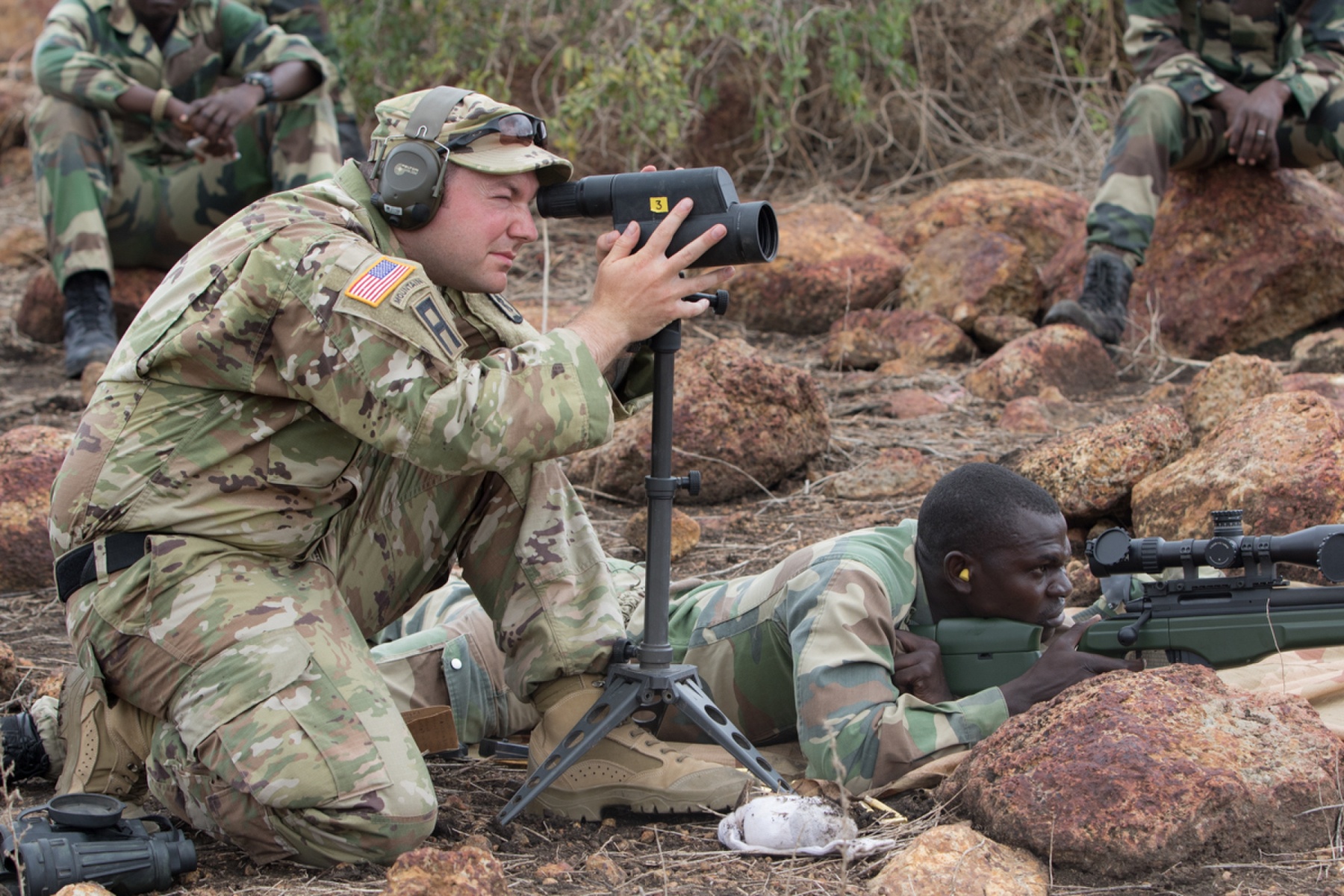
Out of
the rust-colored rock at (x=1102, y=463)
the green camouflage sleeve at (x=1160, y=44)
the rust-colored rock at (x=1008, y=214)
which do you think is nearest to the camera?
the rust-colored rock at (x=1102, y=463)

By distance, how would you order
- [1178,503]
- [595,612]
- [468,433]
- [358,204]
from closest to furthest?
[468,433] < [358,204] < [595,612] < [1178,503]

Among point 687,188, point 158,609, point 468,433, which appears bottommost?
point 158,609

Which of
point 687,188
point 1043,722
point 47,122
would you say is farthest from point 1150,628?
point 47,122

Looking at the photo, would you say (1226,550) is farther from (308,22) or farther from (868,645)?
(308,22)

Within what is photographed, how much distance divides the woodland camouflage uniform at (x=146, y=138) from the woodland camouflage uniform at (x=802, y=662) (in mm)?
3295

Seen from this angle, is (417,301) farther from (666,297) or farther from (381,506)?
(381,506)

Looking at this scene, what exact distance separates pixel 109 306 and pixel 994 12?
18.9 ft

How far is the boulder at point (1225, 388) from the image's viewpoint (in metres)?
4.35

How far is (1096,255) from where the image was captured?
591 cm

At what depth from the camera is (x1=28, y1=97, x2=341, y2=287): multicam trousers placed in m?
5.84

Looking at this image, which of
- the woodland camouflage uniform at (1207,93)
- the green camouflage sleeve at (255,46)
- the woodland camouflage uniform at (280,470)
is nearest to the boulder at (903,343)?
the woodland camouflage uniform at (1207,93)

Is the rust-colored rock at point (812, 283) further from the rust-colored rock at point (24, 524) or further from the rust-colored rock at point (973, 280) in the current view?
the rust-colored rock at point (24, 524)

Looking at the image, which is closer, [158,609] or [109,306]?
[158,609]

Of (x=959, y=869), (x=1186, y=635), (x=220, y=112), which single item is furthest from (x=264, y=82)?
(x=959, y=869)
